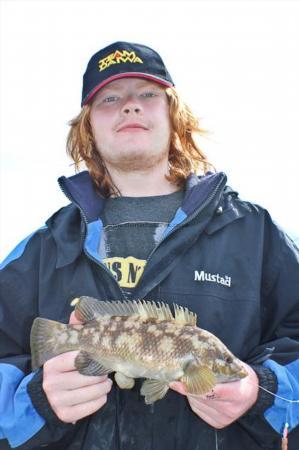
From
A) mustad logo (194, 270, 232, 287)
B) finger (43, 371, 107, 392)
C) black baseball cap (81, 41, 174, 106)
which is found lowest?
finger (43, 371, 107, 392)

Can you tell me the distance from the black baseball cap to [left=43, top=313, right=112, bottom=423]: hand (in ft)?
8.62

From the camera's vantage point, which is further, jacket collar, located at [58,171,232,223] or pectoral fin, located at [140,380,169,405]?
jacket collar, located at [58,171,232,223]

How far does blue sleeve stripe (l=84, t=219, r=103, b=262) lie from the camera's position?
4.01 metres

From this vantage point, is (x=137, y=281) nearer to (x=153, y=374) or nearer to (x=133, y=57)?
(x=153, y=374)

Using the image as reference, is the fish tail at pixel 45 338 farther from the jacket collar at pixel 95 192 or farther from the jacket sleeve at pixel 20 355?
the jacket collar at pixel 95 192

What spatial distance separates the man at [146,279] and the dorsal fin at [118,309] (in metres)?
0.27

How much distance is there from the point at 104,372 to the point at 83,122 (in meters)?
2.85

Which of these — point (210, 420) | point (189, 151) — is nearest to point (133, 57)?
point (189, 151)


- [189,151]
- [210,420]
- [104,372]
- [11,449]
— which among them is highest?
[189,151]

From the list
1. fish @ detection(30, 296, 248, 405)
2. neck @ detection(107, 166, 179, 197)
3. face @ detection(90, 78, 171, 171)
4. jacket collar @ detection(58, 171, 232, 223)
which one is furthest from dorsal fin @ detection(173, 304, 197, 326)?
face @ detection(90, 78, 171, 171)

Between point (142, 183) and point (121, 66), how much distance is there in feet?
3.73

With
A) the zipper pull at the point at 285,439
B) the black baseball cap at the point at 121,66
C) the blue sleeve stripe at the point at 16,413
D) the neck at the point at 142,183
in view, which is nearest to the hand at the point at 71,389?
the blue sleeve stripe at the point at 16,413

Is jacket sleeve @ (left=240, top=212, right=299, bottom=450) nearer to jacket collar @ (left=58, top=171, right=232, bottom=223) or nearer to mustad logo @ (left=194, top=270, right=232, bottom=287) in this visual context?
mustad logo @ (left=194, top=270, right=232, bottom=287)

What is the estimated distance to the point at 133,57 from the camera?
4730 mm
